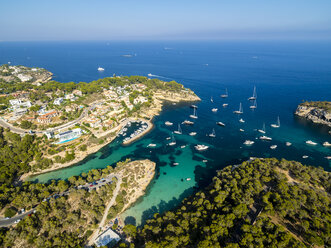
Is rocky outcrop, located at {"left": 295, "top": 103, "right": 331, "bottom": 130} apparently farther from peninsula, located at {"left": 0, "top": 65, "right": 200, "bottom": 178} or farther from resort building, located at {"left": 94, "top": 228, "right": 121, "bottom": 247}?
resort building, located at {"left": 94, "top": 228, "right": 121, "bottom": 247}

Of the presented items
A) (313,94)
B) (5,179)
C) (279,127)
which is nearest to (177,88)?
(279,127)

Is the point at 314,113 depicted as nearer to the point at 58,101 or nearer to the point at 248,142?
the point at 248,142

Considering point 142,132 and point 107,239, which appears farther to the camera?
point 142,132

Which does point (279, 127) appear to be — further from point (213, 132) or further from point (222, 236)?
point (222, 236)

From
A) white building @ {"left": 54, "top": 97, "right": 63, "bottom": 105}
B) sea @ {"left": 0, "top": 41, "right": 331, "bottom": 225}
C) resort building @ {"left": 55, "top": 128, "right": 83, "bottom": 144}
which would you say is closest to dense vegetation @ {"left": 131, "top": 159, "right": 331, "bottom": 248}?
sea @ {"left": 0, "top": 41, "right": 331, "bottom": 225}

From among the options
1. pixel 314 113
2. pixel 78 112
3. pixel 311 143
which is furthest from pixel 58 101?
pixel 314 113

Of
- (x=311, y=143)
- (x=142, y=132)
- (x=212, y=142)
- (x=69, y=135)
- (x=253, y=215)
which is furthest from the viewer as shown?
(x=142, y=132)

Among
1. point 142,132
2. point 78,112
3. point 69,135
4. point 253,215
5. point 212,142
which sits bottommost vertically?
point 212,142

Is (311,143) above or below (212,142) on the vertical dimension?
above
